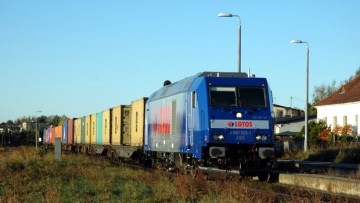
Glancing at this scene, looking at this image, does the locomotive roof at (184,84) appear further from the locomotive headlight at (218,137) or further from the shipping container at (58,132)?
the shipping container at (58,132)

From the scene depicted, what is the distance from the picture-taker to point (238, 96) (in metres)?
20.6

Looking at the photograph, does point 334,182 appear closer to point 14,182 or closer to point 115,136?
point 14,182

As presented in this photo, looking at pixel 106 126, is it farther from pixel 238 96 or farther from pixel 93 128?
pixel 238 96

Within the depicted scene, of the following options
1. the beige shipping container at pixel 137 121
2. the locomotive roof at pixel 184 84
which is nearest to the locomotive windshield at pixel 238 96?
the locomotive roof at pixel 184 84

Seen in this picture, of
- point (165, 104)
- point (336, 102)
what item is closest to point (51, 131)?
point (336, 102)

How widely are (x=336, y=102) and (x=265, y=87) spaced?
46.1 m

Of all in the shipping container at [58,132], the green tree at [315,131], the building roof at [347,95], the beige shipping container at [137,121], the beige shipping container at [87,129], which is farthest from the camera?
the shipping container at [58,132]

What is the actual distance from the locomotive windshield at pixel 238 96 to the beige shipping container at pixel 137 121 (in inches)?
528

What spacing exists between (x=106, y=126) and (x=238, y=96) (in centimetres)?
2631

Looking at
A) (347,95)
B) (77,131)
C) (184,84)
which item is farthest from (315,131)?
(184,84)

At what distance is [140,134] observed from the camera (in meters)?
34.3

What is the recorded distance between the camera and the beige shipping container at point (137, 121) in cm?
3384

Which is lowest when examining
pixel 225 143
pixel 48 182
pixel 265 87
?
pixel 48 182

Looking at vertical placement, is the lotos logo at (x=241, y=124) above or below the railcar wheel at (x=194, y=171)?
above
